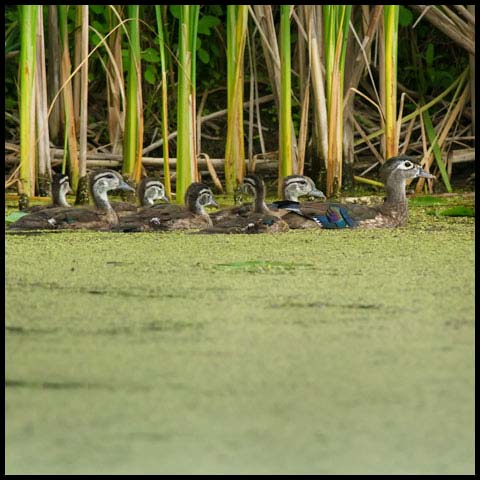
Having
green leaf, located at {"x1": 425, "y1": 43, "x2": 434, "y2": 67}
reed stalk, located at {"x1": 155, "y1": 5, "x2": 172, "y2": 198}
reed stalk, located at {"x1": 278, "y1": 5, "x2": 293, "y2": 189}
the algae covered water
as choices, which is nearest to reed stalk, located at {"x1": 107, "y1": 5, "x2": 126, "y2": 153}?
reed stalk, located at {"x1": 155, "y1": 5, "x2": 172, "y2": 198}

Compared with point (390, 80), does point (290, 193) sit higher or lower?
lower

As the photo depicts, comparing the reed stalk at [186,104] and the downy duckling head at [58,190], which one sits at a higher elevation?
the reed stalk at [186,104]

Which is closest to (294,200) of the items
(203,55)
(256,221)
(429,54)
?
(256,221)

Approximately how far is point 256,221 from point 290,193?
46 cm

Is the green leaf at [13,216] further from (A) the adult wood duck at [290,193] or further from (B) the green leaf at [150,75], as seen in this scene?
(B) the green leaf at [150,75]

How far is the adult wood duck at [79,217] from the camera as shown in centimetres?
493

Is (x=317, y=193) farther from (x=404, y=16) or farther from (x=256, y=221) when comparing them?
(x=404, y=16)

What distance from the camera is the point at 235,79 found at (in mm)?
5742

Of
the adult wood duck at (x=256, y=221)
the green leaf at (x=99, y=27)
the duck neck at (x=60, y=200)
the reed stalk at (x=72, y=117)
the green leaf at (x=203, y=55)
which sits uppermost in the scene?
the green leaf at (x=99, y=27)

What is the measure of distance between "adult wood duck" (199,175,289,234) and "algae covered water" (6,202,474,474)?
54 centimetres

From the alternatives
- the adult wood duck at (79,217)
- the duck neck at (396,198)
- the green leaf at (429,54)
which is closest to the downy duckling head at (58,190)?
the adult wood duck at (79,217)

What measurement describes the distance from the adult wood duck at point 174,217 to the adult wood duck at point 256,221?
0.26 feet

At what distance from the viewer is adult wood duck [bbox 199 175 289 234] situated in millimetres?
4906

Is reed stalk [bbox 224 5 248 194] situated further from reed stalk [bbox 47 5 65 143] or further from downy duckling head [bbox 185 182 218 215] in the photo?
reed stalk [bbox 47 5 65 143]
